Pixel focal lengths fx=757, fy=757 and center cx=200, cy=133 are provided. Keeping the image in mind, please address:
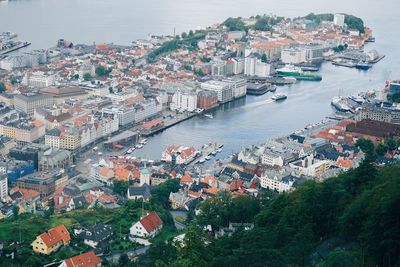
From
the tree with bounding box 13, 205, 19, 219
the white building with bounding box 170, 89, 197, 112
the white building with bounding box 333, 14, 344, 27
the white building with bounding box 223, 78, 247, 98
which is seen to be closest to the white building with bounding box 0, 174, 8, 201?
the tree with bounding box 13, 205, 19, 219

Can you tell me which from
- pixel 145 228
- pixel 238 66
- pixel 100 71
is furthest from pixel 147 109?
pixel 145 228

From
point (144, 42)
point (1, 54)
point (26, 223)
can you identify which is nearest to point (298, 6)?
point (144, 42)

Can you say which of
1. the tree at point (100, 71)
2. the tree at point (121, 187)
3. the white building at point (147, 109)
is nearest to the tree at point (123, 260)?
the tree at point (121, 187)

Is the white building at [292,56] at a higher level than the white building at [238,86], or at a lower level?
higher

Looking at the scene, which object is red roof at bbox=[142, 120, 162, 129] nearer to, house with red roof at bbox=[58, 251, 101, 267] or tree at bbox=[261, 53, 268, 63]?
house with red roof at bbox=[58, 251, 101, 267]

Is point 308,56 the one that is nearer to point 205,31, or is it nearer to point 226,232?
point 205,31

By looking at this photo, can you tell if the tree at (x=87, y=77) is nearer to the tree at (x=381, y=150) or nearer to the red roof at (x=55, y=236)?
the tree at (x=381, y=150)
